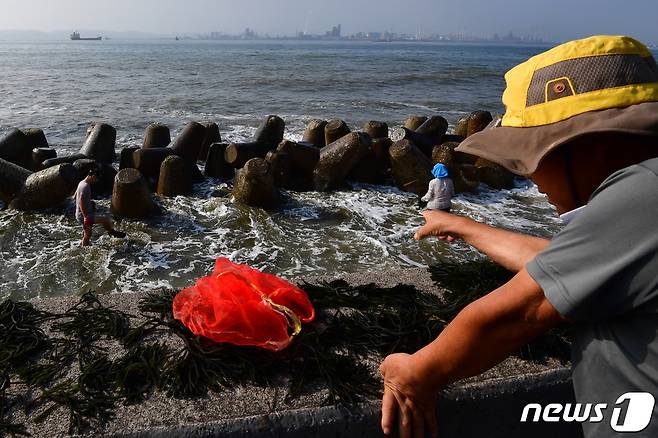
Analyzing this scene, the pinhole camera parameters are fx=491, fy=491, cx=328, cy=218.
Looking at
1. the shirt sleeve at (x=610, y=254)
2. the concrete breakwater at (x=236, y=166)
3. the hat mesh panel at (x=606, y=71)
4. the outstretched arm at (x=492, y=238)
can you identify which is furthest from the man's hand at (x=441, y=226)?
the concrete breakwater at (x=236, y=166)

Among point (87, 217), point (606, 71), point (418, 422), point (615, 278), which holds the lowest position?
point (87, 217)

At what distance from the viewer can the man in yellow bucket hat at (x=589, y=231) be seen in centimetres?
104

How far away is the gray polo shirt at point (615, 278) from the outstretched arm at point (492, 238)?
1017mm

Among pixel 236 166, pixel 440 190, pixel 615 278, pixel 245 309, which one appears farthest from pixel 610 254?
pixel 236 166

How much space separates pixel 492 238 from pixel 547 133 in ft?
3.97

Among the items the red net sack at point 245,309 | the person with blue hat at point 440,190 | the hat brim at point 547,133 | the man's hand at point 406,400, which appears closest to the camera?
the hat brim at point 547,133

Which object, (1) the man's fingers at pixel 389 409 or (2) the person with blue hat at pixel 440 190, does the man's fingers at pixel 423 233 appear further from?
(2) the person with blue hat at pixel 440 190

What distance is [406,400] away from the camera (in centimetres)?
182

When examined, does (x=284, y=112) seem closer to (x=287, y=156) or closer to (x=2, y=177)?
(x=287, y=156)

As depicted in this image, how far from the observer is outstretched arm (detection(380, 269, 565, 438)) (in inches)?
48.5

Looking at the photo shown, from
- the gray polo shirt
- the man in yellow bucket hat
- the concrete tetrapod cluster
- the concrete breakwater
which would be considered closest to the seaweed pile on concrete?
the man in yellow bucket hat

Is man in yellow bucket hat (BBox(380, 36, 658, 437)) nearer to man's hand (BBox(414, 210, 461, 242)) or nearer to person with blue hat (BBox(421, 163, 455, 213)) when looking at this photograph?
man's hand (BBox(414, 210, 461, 242))

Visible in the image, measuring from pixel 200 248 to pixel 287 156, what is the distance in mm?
3471

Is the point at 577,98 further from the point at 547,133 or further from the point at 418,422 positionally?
the point at 418,422
